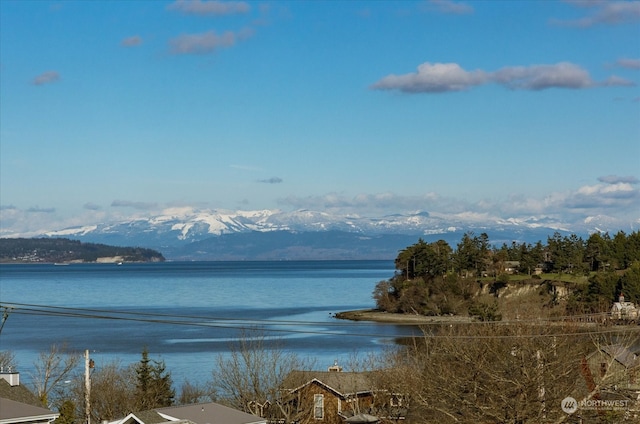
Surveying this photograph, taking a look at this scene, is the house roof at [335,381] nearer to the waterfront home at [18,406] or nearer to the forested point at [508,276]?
the waterfront home at [18,406]

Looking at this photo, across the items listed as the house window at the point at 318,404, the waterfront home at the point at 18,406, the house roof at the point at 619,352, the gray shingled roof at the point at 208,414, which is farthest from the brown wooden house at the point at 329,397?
the waterfront home at the point at 18,406

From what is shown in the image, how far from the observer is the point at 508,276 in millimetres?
124000

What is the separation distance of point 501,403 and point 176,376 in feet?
130

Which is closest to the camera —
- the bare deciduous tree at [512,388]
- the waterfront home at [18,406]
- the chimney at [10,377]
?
the bare deciduous tree at [512,388]

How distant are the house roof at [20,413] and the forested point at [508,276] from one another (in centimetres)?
8742

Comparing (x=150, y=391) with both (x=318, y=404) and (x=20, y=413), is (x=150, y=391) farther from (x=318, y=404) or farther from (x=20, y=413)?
(x=20, y=413)

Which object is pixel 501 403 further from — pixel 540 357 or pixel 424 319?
pixel 424 319

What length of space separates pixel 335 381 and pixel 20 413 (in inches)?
628

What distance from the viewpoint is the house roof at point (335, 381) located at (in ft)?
128

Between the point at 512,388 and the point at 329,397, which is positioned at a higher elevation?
the point at 512,388

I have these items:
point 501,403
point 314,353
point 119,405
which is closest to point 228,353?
point 314,353

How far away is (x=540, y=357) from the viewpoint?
2119 cm

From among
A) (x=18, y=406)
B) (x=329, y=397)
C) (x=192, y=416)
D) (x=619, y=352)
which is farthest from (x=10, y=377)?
(x=619, y=352)

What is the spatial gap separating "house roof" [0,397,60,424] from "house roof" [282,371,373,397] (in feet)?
44.8
